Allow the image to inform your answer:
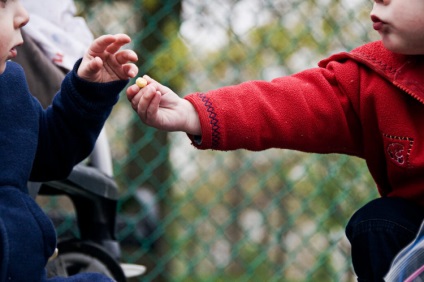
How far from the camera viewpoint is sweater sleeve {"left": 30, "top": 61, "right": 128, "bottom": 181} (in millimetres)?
1584

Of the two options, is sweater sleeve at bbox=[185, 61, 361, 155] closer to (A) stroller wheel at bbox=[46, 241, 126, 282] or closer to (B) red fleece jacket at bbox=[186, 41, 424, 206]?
(B) red fleece jacket at bbox=[186, 41, 424, 206]

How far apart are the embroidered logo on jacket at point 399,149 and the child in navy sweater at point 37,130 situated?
1.69ft

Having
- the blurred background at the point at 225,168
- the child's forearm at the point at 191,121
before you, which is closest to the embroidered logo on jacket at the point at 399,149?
the child's forearm at the point at 191,121

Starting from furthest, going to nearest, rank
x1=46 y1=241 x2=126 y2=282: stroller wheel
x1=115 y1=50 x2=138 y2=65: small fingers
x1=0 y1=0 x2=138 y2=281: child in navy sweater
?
x1=46 y1=241 x2=126 y2=282: stroller wheel < x1=115 y1=50 x2=138 y2=65: small fingers < x1=0 y1=0 x2=138 y2=281: child in navy sweater

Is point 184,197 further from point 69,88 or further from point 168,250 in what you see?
point 69,88

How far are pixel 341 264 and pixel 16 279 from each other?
203cm

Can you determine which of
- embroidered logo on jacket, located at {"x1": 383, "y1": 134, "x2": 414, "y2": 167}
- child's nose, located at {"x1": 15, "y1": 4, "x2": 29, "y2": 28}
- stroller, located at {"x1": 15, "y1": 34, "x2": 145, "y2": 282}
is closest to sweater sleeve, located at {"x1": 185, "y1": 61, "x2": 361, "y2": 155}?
embroidered logo on jacket, located at {"x1": 383, "y1": 134, "x2": 414, "y2": 167}

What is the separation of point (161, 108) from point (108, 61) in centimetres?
15

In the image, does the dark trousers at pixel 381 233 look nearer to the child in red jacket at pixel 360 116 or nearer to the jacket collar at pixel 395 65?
the child in red jacket at pixel 360 116

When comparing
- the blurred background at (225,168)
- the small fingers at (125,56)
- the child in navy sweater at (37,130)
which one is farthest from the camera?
the blurred background at (225,168)

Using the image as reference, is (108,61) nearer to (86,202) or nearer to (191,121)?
(191,121)

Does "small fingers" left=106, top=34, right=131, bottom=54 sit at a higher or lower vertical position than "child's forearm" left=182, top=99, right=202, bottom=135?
higher

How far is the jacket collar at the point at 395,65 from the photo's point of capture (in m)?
→ 1.56

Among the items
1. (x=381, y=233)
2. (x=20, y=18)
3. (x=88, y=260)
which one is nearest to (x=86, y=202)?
(x=88, y=260)
